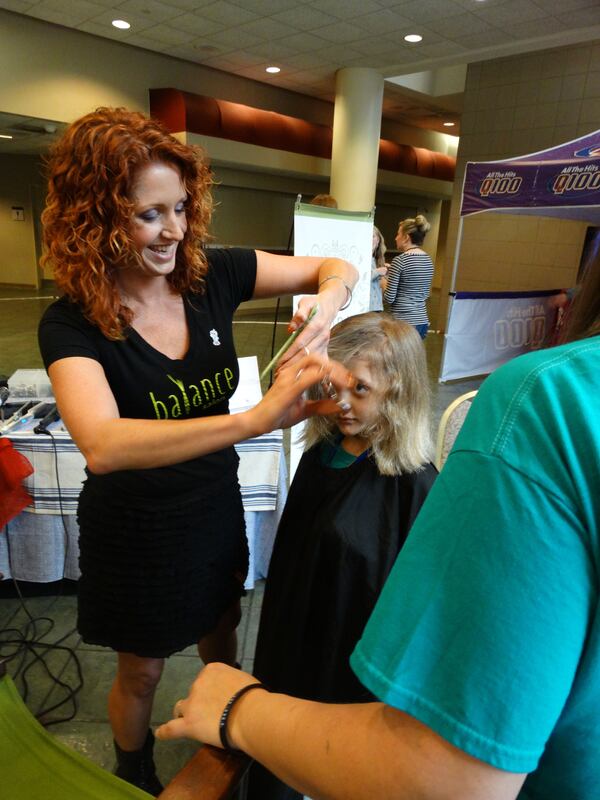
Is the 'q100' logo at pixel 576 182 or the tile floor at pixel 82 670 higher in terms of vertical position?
the 'q100' logo at pixel 576 182

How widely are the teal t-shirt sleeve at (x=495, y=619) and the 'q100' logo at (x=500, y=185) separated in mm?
5243

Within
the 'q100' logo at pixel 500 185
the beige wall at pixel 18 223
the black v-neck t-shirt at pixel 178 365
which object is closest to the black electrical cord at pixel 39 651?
the black v-neck t-shirt at pixel 178 365

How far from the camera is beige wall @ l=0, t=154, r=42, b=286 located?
1131 cm

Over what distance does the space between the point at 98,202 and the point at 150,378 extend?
355 millimetres

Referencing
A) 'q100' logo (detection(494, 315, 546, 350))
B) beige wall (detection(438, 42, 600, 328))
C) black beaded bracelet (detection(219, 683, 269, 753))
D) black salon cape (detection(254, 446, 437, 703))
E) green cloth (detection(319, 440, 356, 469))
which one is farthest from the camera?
beige wall (detection(438, 42, 600, 328))

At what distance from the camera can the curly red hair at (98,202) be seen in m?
0.98

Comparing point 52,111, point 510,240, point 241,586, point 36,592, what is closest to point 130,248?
point 241,586

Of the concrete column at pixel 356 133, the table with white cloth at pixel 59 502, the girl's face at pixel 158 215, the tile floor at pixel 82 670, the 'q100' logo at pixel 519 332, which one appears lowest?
the tile floor at pixel 82 670

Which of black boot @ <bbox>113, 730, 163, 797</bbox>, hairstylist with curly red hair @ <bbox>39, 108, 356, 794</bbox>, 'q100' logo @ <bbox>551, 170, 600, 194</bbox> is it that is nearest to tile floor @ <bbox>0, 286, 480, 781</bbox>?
black boot @ <bbox>113, 730, 163, 797</bbox>

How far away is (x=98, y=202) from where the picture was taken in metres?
0.99

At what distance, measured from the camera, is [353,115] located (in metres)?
7.39

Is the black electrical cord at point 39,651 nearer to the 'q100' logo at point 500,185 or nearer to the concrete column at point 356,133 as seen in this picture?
the 'q100' logo at point 500,185

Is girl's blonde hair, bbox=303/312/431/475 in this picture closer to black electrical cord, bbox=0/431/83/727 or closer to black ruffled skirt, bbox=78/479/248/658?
black ruffled skirt, bbox=78/479/248/658

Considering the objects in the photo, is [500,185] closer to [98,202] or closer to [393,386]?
[393,386]
